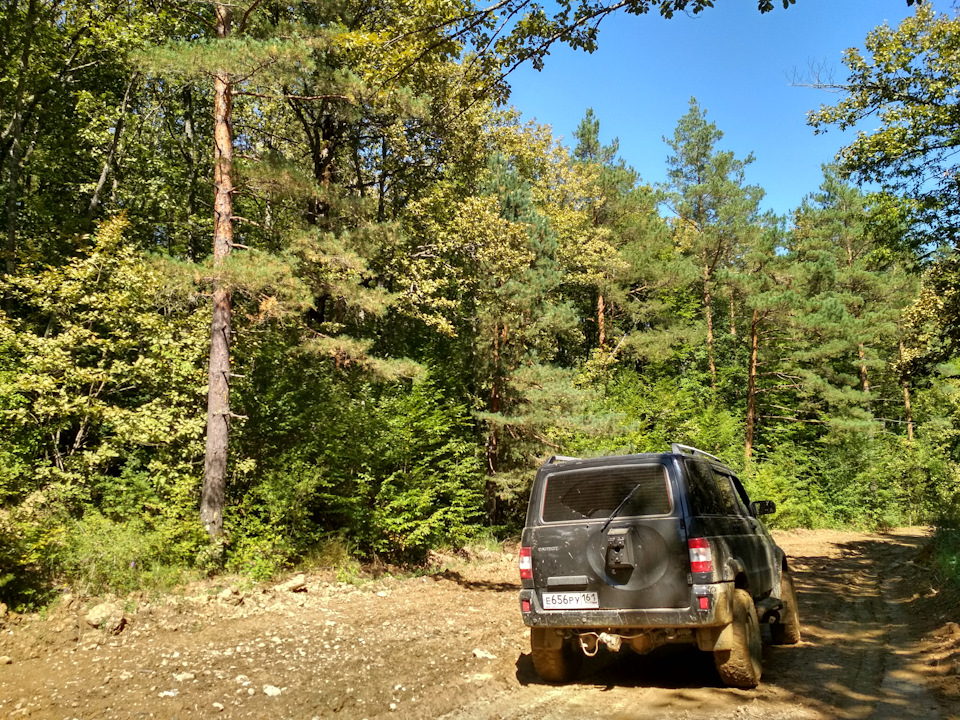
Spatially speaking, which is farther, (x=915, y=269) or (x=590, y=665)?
(x=915, y=269)

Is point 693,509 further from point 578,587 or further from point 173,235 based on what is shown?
point 173,235

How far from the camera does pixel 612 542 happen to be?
4797mm

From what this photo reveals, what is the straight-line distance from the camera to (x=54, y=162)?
17406 millimetres

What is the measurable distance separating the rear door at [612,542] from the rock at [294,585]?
540cm

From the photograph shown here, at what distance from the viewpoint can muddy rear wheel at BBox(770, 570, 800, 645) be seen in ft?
21.4

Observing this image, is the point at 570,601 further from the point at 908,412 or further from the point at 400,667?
the point at 908,412

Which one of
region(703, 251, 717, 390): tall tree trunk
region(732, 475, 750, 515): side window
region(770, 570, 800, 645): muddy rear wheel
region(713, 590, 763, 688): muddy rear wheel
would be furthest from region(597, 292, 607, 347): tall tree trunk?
region(713, 590, 763, 688): muddy rear wheel

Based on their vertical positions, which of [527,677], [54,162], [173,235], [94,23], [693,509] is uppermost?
[94,23]

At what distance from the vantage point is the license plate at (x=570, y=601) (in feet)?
Answer: 15.8

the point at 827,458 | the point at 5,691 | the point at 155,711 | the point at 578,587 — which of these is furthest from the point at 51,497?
Result: the point at 827,458

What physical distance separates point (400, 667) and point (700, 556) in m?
3.29

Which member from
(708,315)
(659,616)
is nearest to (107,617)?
(659,616)

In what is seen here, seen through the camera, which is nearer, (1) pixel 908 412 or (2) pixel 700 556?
(2) pixel 700 556

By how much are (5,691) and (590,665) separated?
517cm
